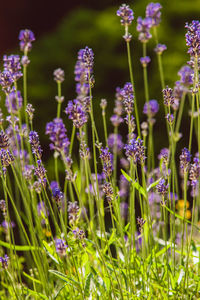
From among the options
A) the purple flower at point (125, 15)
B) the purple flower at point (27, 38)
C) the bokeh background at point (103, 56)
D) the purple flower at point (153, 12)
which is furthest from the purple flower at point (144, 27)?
the bokeh background at point (103, 56)

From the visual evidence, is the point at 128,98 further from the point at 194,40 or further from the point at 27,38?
the point at 27,38

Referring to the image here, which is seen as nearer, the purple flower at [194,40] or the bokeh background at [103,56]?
the purple flower at [194,40]

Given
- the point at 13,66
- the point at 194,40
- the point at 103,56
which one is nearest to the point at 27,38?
the point at 13,66

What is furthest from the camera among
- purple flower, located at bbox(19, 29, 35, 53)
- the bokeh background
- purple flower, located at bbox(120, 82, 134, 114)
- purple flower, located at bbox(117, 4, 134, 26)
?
the bokeh background

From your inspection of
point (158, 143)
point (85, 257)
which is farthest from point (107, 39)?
point (85, 257)

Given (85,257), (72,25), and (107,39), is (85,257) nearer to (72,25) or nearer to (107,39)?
(107,39)

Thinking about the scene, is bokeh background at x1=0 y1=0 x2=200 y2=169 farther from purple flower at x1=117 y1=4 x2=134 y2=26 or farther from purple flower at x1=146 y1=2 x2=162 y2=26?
purple flower at x1=117 y1=4 x2=134 y2=26

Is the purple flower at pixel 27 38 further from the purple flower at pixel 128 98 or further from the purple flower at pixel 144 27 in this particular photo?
the purple flower at pixel 128 98

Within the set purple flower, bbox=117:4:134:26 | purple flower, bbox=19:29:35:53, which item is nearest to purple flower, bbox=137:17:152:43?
purple flower, bbox=117:4:134:26

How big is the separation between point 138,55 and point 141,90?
1.63 feet

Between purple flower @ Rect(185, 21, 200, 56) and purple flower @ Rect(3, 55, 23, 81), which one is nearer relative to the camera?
purple flower @ Rect(185, 21, 200, 56)

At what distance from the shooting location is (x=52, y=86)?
18.8 ft

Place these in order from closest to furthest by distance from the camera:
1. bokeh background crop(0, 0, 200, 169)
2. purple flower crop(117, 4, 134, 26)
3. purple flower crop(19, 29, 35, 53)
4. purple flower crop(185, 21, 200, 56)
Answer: purple flower crop(185, 21, 200, 56) → purple flower crop(117, 4, 134, 26) → purple flower crop(19, 29, 35, 53) → bokeh background crop(0, 0, 200, 169)

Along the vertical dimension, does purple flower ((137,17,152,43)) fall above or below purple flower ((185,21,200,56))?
above
